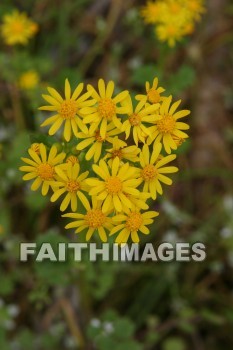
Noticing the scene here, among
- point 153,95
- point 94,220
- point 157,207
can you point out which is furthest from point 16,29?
point 94,220

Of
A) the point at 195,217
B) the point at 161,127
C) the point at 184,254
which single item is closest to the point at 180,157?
A: the point at 195,217

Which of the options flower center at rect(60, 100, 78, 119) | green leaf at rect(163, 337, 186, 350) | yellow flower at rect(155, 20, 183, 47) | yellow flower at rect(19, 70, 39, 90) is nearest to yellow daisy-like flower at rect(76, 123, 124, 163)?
flower center at rect(60, 100, 78, 119)

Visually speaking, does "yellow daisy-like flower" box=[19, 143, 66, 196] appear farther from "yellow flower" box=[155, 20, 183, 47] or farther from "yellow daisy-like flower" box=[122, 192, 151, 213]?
"yellow flower" box=[155, 20, 183, 47]

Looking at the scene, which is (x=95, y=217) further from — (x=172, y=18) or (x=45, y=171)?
(x=172, y=18)

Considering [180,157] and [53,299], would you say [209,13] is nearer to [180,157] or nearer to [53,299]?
[180,157]

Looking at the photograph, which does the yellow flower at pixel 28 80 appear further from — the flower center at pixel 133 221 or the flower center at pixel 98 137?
the flower center at pixel 133 221

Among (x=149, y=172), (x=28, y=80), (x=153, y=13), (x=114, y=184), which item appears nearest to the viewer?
(x=114, y=184)

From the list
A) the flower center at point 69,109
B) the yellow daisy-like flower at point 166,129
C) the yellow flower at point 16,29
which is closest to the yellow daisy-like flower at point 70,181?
the flower center at point 69,109
